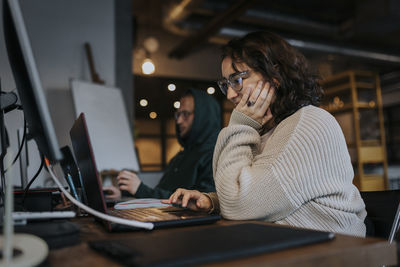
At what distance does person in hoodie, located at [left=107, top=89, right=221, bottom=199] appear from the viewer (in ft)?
6.55

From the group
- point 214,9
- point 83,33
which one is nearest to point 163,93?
point 214,9

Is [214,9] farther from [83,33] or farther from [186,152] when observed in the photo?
[186,152]

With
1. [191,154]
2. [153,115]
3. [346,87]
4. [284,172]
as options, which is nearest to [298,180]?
[284,172]

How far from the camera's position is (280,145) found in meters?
0.91

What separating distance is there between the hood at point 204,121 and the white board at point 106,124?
75cm

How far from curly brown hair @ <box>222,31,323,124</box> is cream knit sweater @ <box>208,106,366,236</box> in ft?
0.69

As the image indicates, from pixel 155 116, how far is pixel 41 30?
4.08m

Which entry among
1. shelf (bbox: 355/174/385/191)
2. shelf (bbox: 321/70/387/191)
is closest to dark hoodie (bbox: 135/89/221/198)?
shelf (bbox: 321/70/387/191)

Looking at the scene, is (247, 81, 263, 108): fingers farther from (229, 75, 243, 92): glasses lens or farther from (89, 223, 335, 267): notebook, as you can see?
(89, 223, 335, 267): notebook

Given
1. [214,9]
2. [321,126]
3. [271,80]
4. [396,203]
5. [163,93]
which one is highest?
[214,9]

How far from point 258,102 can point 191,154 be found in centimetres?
127

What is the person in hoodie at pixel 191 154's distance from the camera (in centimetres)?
200

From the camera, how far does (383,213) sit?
99 centimetres

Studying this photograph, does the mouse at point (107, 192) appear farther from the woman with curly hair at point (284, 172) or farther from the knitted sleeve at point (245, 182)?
the knitted sleeve at point (245, 182)
